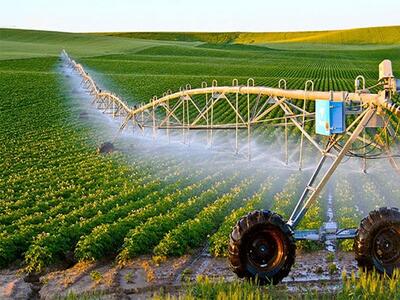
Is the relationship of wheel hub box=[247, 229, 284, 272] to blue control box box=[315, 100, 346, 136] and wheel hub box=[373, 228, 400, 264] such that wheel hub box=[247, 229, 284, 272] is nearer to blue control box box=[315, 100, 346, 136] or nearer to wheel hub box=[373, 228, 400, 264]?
wheel hub box=[373, 228, 400, 264]

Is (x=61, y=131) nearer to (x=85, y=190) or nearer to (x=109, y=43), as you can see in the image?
(x=85, y=190)

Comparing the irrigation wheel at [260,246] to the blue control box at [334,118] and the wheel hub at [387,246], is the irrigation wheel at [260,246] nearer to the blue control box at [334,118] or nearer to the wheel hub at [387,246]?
the wheel hub at [387,246]

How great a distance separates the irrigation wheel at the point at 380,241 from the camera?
27.6 feet

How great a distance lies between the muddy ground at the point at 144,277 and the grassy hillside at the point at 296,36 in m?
117

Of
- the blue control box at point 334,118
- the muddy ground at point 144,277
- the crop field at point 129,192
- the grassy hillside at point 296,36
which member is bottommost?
the muddy ground at point 144,277

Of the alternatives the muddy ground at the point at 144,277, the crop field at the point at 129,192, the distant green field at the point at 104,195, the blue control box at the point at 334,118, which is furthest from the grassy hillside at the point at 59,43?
the blue control box at the point at 334,118

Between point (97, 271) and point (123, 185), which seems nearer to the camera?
point (97, 271)

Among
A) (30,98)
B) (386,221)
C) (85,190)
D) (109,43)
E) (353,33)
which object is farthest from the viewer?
(353,33)

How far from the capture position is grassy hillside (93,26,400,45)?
124812 millimetres

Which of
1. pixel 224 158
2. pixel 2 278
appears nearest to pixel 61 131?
pixel 224 158

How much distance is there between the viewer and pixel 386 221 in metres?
8.39

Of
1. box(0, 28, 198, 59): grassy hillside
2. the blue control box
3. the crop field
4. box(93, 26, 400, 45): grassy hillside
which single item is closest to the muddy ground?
the crop field

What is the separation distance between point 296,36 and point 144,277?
145207 millimetres

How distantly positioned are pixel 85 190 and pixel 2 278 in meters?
5.96
